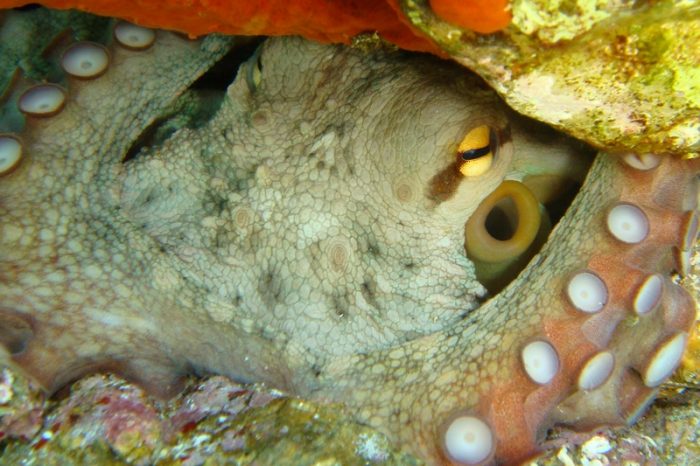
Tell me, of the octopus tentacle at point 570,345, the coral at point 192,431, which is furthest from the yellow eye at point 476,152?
the coral at point 192,431

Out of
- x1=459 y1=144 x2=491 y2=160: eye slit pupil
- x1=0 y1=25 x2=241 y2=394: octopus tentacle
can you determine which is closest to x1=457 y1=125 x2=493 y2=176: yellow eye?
x1=459 y1=144 x2=491 y2=160: eye slit pupil

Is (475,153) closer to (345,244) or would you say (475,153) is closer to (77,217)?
(345,244)

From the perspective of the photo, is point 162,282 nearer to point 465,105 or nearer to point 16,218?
point 16,218

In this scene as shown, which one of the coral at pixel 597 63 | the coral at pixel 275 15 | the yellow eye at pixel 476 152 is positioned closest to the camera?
the coral at pixel 597 63

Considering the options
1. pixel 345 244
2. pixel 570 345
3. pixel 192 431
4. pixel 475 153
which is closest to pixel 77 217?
pixel 192 431

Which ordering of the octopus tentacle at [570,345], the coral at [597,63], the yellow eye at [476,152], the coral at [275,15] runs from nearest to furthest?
the coral at [597,63]
the coral at [275,15]
the octopus tentacle at [570,345]
the yellow eye at [476,152]

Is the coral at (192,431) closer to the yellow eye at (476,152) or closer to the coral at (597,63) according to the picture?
the yellow eye at (476,152)

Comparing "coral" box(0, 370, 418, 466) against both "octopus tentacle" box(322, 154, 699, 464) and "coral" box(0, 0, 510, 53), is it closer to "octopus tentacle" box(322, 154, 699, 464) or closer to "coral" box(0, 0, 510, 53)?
"octopus tentacle" box(322, 154, 699, 464)
